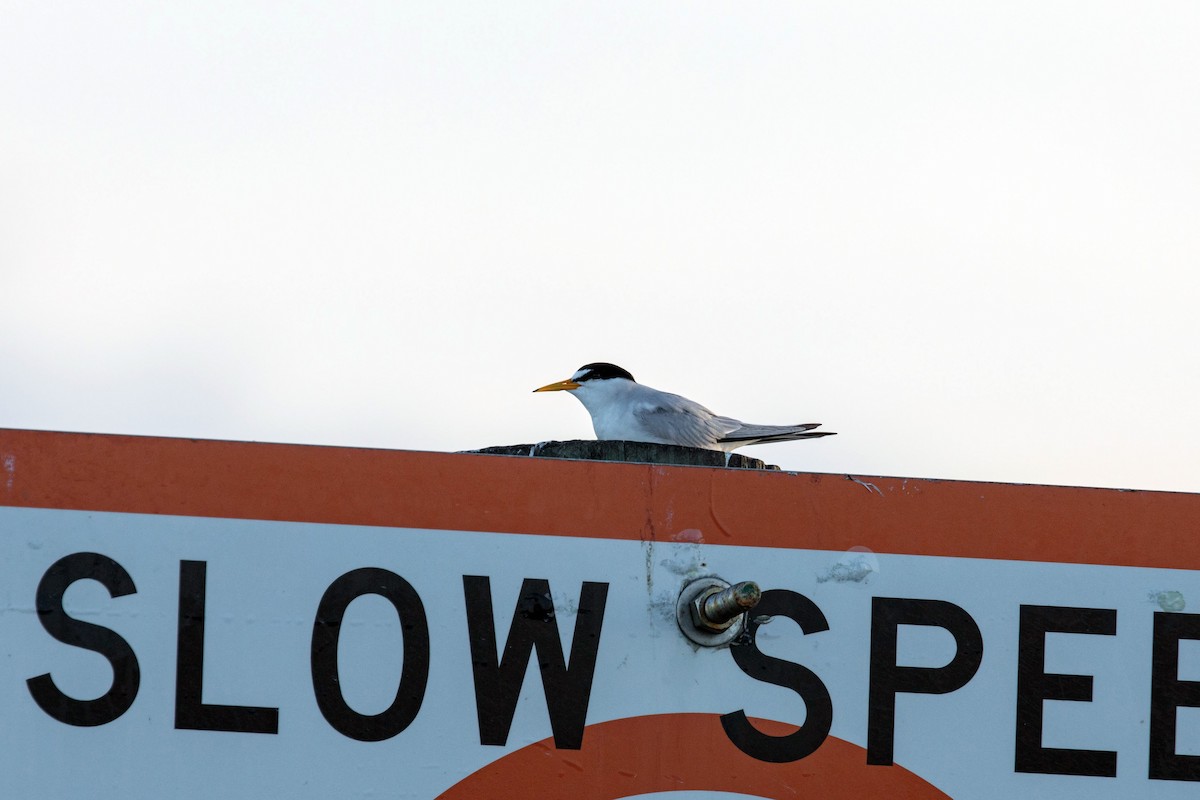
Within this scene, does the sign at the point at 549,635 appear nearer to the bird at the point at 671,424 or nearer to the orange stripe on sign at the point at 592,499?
the orange stripe on sign at the point at 592,499

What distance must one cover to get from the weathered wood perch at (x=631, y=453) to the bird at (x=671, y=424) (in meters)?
2.01

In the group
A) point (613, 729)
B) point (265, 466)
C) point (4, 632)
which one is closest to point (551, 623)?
point (613, 729)

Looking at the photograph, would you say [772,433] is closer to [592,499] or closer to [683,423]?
[683,423]

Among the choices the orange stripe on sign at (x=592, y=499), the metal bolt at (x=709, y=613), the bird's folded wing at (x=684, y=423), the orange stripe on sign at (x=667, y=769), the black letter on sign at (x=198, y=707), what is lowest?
the orange stripe on sign at (x=667, y=769)

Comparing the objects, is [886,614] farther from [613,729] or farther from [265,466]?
[265,466]

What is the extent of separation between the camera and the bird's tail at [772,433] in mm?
5527

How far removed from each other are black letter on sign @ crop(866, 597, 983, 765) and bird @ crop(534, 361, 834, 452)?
8.12 feet

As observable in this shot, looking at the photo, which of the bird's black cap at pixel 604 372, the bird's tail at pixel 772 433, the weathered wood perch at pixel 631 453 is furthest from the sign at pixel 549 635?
the bird's black cap at pixel 604 372

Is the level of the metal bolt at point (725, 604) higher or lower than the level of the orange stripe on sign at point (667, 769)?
higher

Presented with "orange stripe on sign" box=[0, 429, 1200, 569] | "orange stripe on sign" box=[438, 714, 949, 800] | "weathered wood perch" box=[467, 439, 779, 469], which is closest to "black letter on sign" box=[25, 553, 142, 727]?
"orange stripe on sign" box=[0, 429, 1200, 569]

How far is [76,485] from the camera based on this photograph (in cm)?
289

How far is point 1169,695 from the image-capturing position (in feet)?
10.1

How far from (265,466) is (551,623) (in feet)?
2.37

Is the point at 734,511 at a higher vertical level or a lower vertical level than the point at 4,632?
higher
